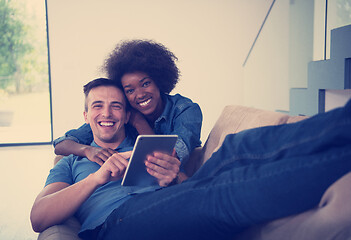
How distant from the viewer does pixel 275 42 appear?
11.3 ft

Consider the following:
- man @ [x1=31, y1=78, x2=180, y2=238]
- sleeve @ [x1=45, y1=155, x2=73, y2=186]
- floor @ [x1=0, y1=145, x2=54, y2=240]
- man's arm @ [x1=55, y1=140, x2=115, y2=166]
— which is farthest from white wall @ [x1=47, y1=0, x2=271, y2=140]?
sleeve @ [x1=45, y1=155, x2=73, y2=186]

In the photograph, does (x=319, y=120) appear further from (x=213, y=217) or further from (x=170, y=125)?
(x=170, y=125)

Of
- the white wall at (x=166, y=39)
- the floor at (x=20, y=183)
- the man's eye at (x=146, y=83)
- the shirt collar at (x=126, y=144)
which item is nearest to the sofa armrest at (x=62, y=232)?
the shirt collar at (x=126, y=144)

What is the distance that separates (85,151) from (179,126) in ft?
1.69

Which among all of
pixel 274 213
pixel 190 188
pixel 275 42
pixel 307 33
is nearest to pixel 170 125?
pixel 190 188

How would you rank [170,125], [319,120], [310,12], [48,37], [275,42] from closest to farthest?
[319,120] < [170,125] < [310,12] < [275,42] < [48,37]

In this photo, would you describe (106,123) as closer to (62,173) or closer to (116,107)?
(116,107)

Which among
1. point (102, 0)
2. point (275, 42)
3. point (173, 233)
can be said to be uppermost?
point (102, 0)

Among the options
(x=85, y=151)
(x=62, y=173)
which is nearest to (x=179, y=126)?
(x=85, y=151)

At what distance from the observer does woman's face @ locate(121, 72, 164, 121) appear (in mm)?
2104

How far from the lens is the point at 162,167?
1403 mm

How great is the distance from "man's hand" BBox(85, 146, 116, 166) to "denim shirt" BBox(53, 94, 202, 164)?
1.10ft

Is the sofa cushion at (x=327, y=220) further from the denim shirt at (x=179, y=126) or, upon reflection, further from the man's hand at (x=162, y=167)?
the denim shirt at (x=179, y=126)

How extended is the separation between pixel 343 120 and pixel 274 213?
27 cm
